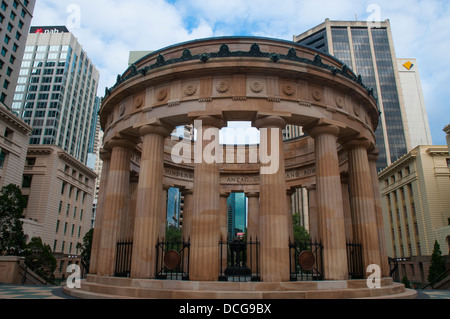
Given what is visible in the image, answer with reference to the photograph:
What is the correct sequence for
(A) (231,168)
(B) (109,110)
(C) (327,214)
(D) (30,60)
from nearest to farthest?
(C) (327,214), (B) (109,110), (A) (231,168), (D) (30,60)

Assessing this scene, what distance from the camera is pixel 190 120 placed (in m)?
18.6

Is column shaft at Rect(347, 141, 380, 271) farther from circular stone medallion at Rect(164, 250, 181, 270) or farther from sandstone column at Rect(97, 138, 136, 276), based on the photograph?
sandstone column at Rect(97, 138, 136, 276)

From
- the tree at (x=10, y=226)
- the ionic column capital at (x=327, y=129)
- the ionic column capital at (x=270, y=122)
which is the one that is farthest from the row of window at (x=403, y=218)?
the tree at (x=10, y=226)

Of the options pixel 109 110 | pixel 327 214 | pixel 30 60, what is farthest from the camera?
pixel 30 60

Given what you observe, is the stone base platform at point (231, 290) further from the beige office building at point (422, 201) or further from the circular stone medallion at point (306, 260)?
the beige office building at point (422, 201)

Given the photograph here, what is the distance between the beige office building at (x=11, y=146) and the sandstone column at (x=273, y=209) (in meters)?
54.7

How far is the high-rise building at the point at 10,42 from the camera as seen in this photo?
225ft

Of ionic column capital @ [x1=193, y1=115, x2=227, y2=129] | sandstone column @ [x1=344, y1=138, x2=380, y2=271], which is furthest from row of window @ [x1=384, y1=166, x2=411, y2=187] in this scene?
ionic column capital @ [x1=193, y1=115, x2=227, y2=129]

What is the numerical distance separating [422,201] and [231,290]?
58.4 meters

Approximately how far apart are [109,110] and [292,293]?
1788 cm

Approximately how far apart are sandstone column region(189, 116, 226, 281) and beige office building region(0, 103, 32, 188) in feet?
172

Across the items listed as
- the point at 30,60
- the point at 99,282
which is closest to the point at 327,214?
the point at 99,282

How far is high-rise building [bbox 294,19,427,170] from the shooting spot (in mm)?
127875

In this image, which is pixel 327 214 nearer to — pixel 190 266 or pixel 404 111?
pixel 190 266
